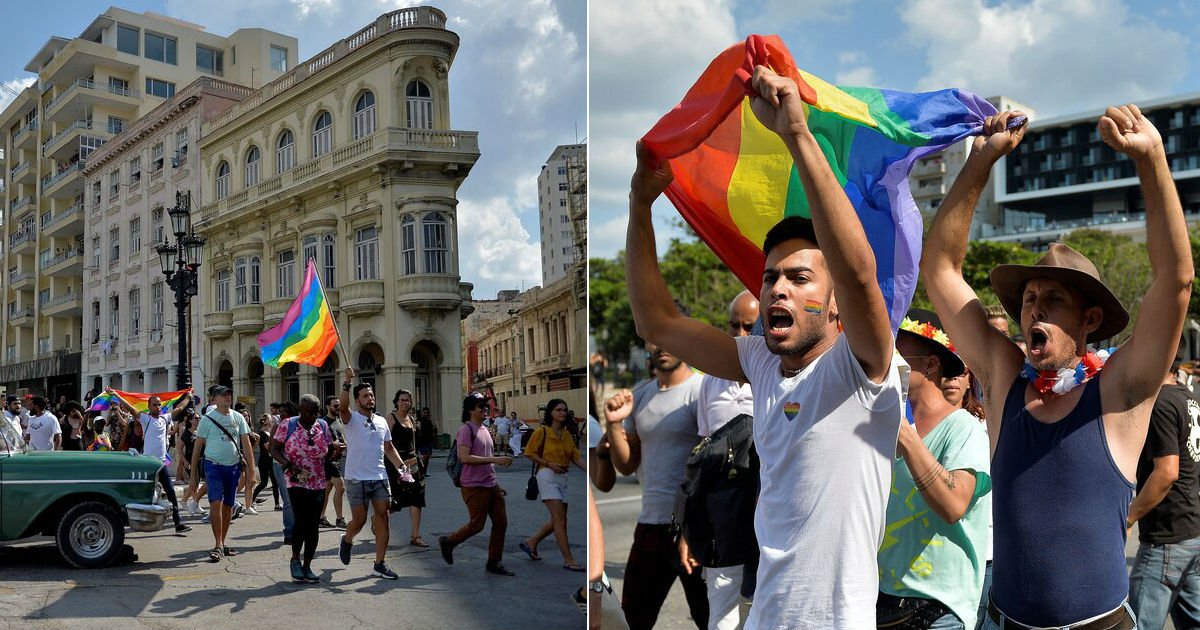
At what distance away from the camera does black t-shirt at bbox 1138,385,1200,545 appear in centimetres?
460

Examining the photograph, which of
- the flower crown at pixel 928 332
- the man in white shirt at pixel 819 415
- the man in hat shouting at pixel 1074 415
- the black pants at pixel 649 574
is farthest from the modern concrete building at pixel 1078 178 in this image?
the man in white shirt at pixel 819 415

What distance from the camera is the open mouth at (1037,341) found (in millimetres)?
3012

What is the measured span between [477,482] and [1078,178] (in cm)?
9923

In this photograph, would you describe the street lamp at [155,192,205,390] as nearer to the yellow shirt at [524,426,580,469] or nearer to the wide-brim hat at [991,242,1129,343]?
the yellow shirt at [524,426,580,469]

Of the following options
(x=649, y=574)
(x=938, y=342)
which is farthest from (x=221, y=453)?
(x=649, y=574)

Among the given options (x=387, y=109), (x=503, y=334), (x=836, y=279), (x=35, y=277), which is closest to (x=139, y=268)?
(x=35, y=277)

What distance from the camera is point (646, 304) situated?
2.84 metres

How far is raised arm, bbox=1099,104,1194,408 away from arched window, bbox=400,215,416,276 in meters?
1.71

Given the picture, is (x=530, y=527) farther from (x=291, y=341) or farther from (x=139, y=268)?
(x=139, y=268)

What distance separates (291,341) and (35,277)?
643mm

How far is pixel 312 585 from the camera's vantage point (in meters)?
2.16

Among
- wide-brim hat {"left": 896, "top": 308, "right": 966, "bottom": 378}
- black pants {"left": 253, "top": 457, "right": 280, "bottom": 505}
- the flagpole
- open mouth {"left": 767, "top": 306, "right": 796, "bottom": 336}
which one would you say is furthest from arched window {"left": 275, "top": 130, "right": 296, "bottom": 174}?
wide-brim hat {"left": 896, "top": 308, "right": 966, "bottom": 378}

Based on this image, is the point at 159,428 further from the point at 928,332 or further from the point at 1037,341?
the point at 928,332

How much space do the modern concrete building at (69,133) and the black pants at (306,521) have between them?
553mm
